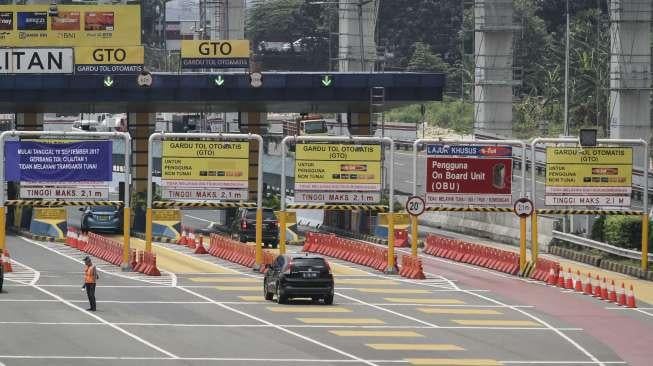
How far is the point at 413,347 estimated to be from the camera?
37438 millimetres

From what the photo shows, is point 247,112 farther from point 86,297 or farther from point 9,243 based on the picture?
point 86,297

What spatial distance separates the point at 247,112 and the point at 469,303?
35264mm

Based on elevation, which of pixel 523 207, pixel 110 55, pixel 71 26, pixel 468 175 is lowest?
pixel 523 207

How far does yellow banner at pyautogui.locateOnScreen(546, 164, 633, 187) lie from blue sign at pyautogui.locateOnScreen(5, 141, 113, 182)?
51.2ft

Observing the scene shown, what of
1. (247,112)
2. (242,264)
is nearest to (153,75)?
(247,112)

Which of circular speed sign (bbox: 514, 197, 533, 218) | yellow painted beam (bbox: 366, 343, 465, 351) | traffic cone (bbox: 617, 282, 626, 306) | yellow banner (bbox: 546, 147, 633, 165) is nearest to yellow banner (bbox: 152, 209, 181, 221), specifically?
circular speed sign (bbox: 514, 197, 533, 218)

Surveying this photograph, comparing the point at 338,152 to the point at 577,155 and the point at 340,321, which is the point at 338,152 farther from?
the point at 340,321

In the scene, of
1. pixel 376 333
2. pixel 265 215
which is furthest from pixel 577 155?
pixel 376 333

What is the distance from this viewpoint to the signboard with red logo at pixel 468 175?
5666 centimetres

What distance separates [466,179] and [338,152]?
4709 mm

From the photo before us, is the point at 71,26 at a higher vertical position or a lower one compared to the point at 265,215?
higher

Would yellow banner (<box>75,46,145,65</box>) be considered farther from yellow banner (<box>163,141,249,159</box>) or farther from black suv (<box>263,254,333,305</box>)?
black suv (<box>263,254,333,305</box>)

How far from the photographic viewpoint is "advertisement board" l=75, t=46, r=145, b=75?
2963 inches

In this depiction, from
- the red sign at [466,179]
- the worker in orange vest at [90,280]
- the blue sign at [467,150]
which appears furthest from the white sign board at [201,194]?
the worker in orange vest at [90,280]
